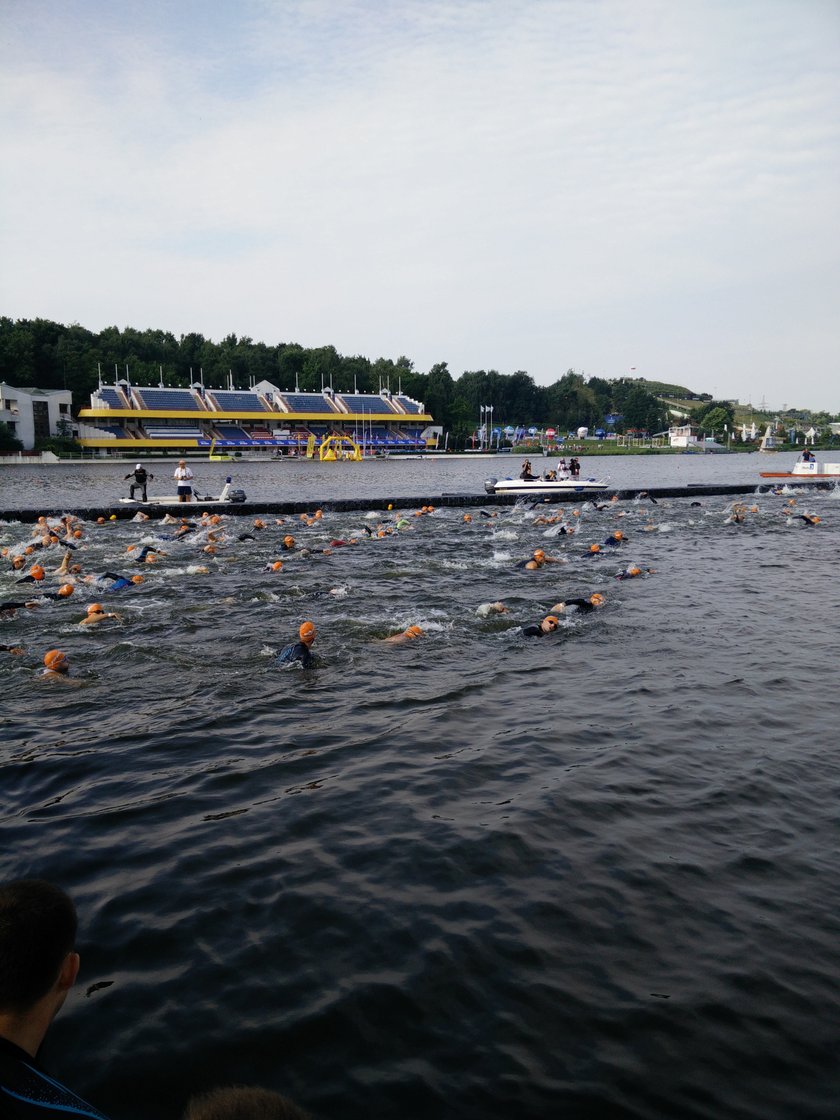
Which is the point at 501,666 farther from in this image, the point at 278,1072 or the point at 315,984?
the point at 278,1072

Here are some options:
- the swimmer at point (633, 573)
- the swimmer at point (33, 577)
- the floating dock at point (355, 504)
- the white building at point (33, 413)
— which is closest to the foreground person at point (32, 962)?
the swimmer at point (33, 577)

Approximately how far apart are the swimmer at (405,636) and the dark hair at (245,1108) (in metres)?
10.6

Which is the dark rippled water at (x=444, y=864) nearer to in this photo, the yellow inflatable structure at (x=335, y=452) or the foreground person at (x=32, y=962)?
the foreground person at (x=32, y=962)

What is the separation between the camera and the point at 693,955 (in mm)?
5023

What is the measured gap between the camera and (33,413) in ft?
287

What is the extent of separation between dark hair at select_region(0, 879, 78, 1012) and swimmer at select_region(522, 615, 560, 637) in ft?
35.4

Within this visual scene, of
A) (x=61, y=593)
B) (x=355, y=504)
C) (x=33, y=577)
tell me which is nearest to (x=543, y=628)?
(x=61, y=593)

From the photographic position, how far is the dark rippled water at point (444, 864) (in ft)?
13.6

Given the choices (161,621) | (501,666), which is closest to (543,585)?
(501,666)

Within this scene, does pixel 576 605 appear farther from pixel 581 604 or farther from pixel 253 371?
pixel 253 371

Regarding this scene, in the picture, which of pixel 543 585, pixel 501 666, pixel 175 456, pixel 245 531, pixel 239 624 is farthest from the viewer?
pixel 175 456

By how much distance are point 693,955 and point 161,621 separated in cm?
1103

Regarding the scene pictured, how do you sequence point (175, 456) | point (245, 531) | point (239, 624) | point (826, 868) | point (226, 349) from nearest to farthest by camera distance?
point (826, 868)
point (239, 624)
point (245, 531)
point (175, 456)
point (226, 349)

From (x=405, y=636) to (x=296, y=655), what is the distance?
221cm
